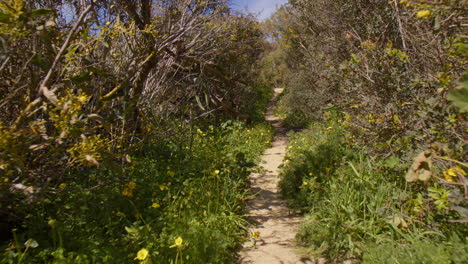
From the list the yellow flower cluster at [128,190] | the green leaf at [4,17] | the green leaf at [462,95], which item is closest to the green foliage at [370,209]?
the green leaf at [462,95]

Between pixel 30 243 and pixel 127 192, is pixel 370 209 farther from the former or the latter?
pixel 30 243

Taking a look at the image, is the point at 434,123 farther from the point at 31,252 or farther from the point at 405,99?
the point at 31,252

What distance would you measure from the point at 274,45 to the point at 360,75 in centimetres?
2110

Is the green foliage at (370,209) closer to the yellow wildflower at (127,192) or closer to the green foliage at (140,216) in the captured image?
the green foliage at (140,216)

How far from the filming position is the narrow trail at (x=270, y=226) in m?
3.19

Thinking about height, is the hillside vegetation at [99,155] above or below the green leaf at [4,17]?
below

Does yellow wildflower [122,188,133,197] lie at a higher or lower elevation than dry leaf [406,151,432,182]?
lower

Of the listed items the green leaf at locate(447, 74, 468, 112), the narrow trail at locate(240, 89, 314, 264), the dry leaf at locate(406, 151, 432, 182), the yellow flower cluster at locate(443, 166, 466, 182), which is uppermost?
the green leaf at locate(447, 74, 468, 112)

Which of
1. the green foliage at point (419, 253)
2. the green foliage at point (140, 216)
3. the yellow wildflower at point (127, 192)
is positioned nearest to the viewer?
the green foliage at point (419, 253)

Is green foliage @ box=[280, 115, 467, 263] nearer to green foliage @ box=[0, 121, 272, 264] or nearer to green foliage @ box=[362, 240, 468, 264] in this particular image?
green foliage @ box=[362, 240, 468, 264]

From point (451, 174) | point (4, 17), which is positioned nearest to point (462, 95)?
point (451, 174)

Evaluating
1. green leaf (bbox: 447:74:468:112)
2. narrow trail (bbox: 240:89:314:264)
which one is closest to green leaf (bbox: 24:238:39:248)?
narrow trail (bbox: 240:89:314:264)

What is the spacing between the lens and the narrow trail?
10.5 ft

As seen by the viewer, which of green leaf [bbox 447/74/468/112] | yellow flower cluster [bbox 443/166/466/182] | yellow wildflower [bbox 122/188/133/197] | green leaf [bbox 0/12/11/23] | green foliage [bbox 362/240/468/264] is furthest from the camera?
yellow wildflower [bbox 122/188/133/197]
